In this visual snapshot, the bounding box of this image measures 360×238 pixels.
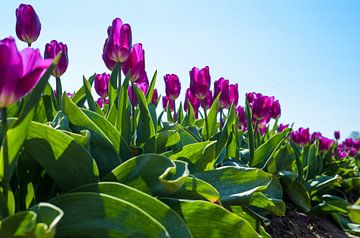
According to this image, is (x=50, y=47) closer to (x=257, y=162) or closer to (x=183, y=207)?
(x=183, y=207)

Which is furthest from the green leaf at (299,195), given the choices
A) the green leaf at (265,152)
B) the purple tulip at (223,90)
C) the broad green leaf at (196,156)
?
the broad green leaf at (196,156)

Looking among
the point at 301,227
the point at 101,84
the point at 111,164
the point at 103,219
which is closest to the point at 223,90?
the point at 101,84

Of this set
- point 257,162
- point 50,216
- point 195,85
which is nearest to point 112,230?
point 50,216

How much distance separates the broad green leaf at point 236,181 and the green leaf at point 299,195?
4.81 ft

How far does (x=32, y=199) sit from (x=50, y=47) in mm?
665

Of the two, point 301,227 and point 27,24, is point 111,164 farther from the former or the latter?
Answer: point 301,227

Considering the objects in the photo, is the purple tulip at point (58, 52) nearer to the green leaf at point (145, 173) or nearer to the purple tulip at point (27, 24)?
the purple tulip at point (27, 24)

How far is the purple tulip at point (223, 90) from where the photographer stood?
2691mm

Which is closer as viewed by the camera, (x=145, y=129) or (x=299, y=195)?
(x=145, y=129)

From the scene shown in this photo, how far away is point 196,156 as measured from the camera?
175 cm

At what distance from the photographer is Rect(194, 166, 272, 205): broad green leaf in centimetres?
159

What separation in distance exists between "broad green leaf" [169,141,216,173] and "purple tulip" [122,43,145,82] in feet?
1.17

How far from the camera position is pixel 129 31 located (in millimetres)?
1722

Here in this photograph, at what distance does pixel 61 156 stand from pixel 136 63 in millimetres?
803
